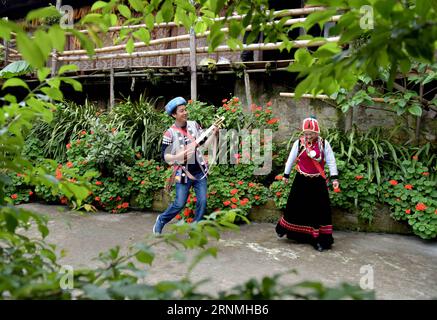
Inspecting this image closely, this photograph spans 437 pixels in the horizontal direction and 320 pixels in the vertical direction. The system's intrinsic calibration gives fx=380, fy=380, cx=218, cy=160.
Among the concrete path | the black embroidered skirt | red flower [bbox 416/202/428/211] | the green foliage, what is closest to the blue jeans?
the concrete path

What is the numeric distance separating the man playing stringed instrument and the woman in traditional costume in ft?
3.62

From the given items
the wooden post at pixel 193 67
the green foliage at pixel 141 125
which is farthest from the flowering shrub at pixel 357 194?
the green foliage at pixel 141 125

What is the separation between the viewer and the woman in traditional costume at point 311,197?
450 cm

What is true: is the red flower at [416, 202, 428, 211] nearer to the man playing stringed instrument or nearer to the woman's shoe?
the woman's shoe

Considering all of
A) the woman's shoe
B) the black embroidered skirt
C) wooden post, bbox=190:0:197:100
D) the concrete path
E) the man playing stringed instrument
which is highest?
wooden post, bbox=190:0:197:100

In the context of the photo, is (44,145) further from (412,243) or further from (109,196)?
(412,243)

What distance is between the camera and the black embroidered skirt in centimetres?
448

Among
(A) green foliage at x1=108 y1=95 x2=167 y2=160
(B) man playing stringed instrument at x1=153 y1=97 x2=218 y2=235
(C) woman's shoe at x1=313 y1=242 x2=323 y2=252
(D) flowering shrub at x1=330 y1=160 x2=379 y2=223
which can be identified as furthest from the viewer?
(A) green foliage at x1=108 y1=95 x2=167 y2=160

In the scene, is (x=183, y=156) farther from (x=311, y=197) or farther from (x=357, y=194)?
(x=357, y=194)

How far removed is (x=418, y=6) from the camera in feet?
3.60

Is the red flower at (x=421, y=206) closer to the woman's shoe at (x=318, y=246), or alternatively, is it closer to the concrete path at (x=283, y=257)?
the concrete path at (x=283, y=257)

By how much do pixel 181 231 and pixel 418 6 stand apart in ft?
3.32

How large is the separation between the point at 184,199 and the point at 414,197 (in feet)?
9.64
